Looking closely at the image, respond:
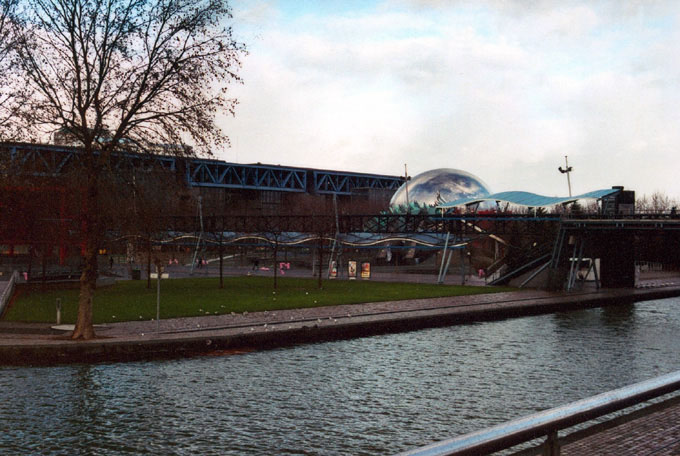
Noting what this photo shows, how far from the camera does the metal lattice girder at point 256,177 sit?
162750 mm

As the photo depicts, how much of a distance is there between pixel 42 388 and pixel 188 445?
686 cm

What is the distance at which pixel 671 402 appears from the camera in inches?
291

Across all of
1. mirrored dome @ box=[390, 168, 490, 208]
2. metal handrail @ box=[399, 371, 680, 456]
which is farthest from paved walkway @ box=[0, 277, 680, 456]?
mirrored dome @ box=[390, 168, 490, 208]

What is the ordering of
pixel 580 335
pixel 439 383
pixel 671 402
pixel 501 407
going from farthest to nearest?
pixel 580 335 < pixel 439 383 < pixel 501 407 < pixel 671 402

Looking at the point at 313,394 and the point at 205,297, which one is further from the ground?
the point at 205,297

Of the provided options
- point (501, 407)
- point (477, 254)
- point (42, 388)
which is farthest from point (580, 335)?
point (477, 254)

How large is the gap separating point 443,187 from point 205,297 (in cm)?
7690

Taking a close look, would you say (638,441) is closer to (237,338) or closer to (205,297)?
(237,338)

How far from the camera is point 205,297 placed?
4469cm

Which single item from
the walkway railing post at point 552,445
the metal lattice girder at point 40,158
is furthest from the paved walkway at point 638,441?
the metal lattice girder at point 40,158

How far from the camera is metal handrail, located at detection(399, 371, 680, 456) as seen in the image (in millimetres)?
4723

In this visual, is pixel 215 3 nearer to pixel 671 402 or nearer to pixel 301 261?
pixel 671 402

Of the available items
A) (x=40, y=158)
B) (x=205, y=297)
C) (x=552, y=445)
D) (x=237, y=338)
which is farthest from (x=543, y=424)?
(x=40, y=158)

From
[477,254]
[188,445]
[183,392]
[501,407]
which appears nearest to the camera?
[188,445]
